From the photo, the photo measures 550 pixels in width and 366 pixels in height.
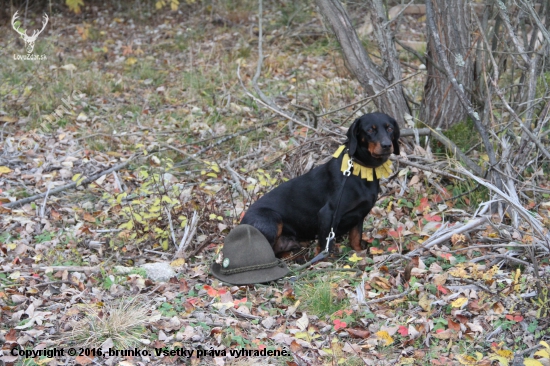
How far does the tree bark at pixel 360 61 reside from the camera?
19.2 ft

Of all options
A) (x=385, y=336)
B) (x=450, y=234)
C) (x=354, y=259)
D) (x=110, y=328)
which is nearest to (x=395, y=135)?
(x=450, y=234)

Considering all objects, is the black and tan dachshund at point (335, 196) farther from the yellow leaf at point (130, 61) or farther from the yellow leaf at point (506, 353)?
the yellow leaf at point (130, 61)

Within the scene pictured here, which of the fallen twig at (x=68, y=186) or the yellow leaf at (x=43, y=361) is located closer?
the yellow leaf at (x=43, y=361)

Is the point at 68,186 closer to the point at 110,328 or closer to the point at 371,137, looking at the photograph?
the point at 110,328

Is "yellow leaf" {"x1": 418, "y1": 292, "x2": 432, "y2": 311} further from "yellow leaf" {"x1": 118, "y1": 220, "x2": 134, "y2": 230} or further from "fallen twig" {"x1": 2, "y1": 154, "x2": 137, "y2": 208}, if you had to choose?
"fallen twig" {"x1": 2, "y1": 154, "x2": 137, "y2": 208}

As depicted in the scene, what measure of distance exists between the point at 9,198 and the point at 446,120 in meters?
4.27

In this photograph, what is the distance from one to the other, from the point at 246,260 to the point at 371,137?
4.25 feet

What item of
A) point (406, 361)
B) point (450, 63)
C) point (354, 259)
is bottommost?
point (406, 361)

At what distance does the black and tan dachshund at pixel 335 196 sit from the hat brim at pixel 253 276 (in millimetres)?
346

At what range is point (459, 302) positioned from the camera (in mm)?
3770

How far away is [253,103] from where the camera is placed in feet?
24.9

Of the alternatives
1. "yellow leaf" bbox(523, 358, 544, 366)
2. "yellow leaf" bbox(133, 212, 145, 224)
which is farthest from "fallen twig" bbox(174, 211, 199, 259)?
"yellow leaf" bbox(523, 358, 544, 366)

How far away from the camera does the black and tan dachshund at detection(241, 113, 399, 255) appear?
4.54 m

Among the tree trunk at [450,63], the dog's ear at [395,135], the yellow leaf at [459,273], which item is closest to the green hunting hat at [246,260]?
the yellow leaf at [459,273]
